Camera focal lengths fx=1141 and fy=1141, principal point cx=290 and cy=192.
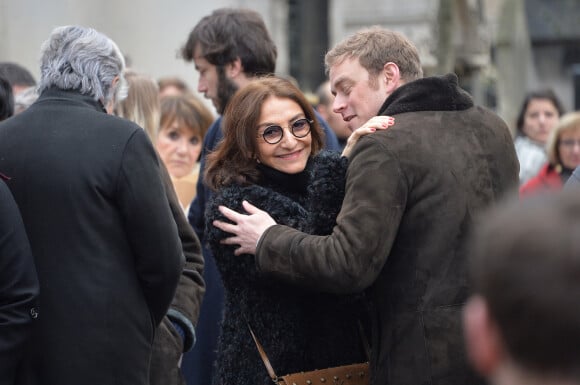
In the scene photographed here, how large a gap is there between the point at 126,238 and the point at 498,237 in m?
2.14

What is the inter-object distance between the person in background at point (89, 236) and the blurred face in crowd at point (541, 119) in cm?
617

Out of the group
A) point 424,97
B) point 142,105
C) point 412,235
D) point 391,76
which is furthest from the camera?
point 142,105

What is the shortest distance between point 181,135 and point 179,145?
2.7 inches

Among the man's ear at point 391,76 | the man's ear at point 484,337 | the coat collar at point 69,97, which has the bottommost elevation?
the coat collar at point 69,97

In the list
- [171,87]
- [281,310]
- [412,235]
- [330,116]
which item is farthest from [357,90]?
[171,87]

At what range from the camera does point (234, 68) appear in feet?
16.7

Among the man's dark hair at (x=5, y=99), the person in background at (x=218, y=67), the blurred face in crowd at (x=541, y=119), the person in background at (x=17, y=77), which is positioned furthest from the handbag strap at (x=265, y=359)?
the blurred face in crowd at (x=541, y=119)

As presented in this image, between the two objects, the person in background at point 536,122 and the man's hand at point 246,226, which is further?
the person in background at point 536,122

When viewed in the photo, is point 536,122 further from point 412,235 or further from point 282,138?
point 412,235

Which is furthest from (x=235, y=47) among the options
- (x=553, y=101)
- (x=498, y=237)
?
(x=553, y=101)

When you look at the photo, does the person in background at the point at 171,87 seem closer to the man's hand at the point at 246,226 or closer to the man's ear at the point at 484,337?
the man's hand at the point at 246,226

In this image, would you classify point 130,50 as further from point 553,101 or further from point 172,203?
point 172,203

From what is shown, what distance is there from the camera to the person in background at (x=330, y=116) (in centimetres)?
796

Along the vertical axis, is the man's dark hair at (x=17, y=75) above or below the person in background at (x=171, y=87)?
above
